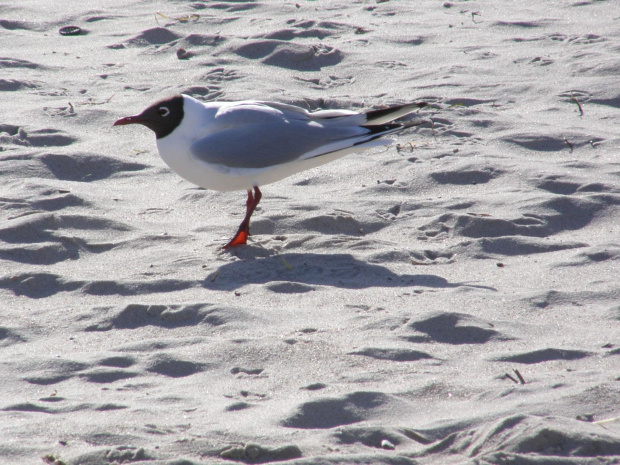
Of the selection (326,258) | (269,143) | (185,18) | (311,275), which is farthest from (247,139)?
(185,18)

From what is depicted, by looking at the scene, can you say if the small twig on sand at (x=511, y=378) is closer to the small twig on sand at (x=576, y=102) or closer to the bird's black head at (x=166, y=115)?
the bird's black head at (x=166, y=115)

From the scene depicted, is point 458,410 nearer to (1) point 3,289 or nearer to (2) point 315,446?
(2) point 315,446

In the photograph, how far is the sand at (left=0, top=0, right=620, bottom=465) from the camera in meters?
2.72

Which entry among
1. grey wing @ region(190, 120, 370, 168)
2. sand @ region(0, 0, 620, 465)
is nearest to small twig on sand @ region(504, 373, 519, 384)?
sand @ region(0, 0, 620, 465)

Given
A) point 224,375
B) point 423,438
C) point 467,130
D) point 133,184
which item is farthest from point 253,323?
point 467,130

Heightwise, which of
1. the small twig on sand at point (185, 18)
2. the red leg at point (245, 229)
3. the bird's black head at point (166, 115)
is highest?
the small twig on sand at point (185, 18)

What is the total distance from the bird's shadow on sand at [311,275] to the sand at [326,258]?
0.02 metres

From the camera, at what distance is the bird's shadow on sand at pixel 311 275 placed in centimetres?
398

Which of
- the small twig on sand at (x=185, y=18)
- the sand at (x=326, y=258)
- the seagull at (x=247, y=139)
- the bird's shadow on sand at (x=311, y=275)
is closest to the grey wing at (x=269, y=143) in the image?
the seagull at (x=247, y=139)

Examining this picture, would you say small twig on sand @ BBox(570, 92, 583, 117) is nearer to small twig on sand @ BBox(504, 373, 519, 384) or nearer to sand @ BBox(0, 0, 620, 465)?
sand @ BBox(0, 0, 620, 465)

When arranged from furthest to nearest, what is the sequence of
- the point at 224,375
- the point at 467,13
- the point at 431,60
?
the point at 467,13 < the point at 431,60 < the point at 224,375

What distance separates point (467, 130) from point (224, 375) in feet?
10.9

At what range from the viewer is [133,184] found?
210 inches

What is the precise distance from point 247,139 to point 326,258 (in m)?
0.89
